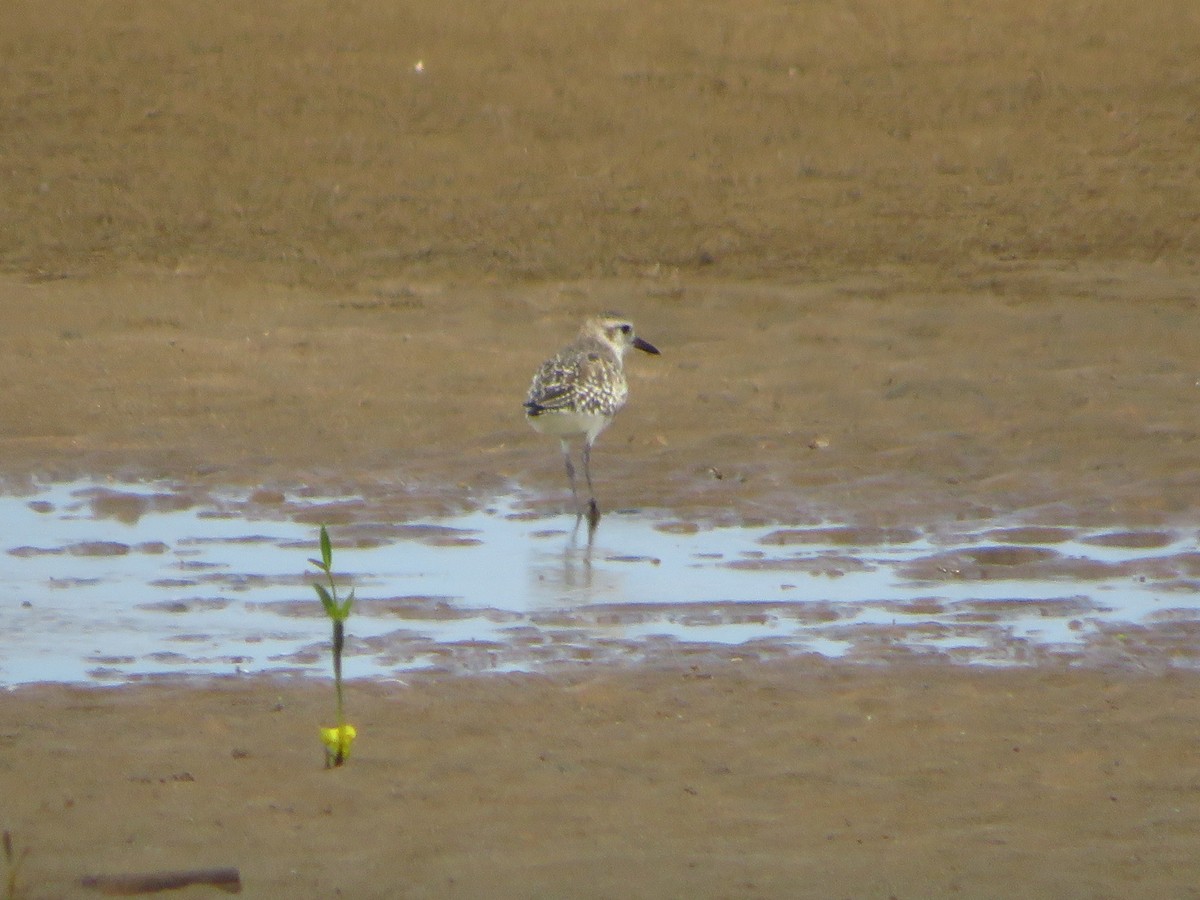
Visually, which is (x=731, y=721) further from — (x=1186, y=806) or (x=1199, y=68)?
(x=1199, y=68)

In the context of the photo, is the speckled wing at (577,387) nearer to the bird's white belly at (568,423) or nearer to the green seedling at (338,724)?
the bird's white belly at (568,423)

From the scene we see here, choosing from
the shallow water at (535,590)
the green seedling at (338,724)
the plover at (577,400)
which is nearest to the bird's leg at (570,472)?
the plover at (577,400)

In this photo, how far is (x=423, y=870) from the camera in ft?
18.5

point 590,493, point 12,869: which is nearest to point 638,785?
point 12,869

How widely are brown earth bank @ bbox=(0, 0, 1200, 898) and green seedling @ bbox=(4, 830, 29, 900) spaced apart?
0.17 feet

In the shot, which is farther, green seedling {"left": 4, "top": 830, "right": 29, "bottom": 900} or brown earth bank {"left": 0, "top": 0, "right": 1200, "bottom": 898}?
brown earth bank {"left": 0, "top": 0, "right": 1200, "bottom": 898}

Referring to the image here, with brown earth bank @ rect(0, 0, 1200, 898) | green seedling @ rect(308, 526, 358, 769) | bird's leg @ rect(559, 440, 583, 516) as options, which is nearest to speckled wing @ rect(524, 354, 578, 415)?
bird's leg @ rect(559, 440, 583, 516)

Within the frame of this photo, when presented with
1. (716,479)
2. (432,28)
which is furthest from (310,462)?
(432,28)

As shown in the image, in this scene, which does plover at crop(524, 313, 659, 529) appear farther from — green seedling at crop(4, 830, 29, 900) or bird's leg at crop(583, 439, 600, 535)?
green seedling at crop(4, 830, 29, 900)

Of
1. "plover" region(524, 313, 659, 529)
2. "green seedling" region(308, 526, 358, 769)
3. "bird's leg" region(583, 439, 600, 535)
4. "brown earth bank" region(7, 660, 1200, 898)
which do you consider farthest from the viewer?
"plover" region(524, 313, 659, 529)

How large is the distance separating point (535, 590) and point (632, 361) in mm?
4995

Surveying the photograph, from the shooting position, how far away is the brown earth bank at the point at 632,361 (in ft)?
19.5

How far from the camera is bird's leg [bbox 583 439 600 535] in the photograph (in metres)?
9.84

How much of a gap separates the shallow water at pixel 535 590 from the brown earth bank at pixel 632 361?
1.03 ft
